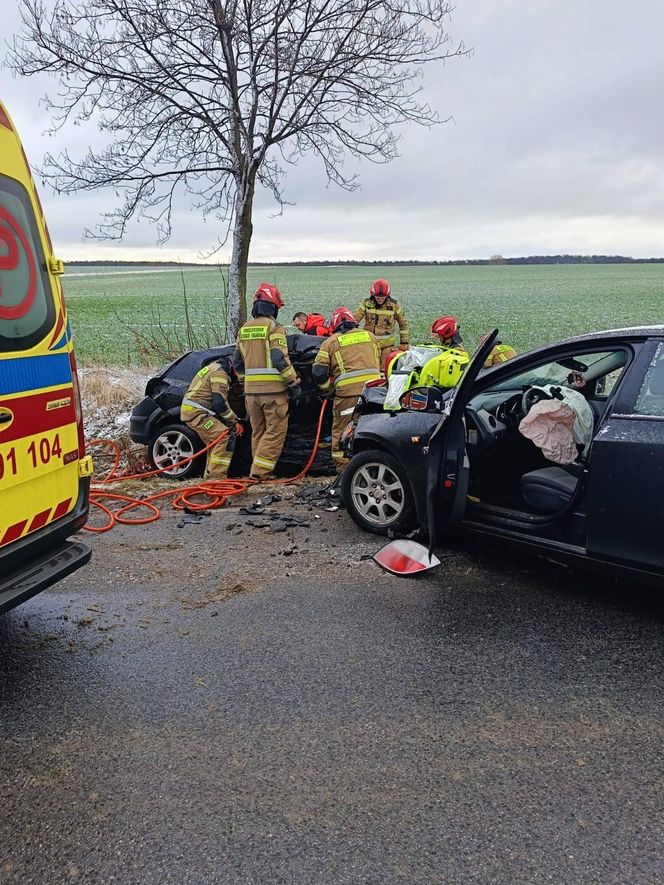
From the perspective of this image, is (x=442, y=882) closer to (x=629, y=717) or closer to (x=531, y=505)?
(x=629, y=717)

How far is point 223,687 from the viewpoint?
10.1ft

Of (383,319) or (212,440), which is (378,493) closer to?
(212,440)

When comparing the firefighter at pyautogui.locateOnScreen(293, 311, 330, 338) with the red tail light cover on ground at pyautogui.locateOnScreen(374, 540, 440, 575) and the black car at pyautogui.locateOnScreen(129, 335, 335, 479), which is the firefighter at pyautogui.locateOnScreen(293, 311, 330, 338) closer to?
the black car at pyautogui.locateOnScreen(129, 335, 335, 479)

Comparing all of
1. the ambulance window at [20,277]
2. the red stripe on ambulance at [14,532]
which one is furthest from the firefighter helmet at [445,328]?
the red stripe on ambulance at [14,532]

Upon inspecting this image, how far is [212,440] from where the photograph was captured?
23.4 ft

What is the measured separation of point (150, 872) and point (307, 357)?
19.9ft

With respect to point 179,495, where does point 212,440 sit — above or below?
above

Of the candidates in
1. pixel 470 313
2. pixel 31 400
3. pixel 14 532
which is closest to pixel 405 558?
pixel 14 532

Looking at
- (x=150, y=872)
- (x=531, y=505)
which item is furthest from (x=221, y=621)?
(x=531, y=505)

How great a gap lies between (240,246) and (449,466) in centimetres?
737

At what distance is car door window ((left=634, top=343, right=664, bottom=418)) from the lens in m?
3.43

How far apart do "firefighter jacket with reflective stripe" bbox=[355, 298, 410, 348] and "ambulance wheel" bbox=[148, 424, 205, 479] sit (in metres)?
4.36

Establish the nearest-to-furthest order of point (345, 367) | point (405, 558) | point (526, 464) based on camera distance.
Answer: point (405, 558) → point (526, 464) → point (345, 367)

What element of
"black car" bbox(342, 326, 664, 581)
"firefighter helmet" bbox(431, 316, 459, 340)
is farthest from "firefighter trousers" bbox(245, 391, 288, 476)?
"firefighter helmet" bbox(431, 316, 459, 340)
